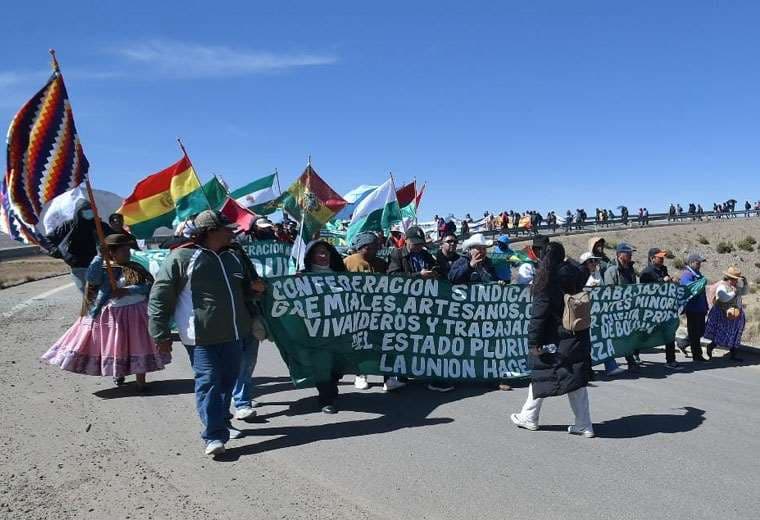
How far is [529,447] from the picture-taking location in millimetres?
5195

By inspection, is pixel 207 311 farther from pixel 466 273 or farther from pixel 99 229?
pixel 466 273

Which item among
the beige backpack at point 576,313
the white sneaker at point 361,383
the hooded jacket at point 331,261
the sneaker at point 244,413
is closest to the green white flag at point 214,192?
the hooded jacket at point 331,261

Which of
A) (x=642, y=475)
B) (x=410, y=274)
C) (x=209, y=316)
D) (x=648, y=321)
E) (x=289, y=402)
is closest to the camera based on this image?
(x=642, y=475)

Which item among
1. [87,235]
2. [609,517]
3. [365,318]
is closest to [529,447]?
[609,517]

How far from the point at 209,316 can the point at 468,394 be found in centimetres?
314

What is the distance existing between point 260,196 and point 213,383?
36.1ft

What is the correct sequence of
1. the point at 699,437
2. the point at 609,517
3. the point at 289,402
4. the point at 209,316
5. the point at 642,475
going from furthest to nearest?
the point at 289,402 < the point at 699,437 < the point at 209,316 < the point at 642,475 < the point at 609,517

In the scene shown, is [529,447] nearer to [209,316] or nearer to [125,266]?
[209,316]

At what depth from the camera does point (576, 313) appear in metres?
5.30

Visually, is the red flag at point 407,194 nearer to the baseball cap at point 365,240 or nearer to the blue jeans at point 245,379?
the baseball cap at point 365,240

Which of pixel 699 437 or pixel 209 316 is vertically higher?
pixel 209 316

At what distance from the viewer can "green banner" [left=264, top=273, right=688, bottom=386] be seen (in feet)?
20.7

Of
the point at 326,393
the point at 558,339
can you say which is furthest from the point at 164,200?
the point at 558,339

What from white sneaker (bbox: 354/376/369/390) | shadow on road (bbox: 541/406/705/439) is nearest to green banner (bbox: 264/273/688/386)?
white sneaker (bbox: 354/376/369/390)
